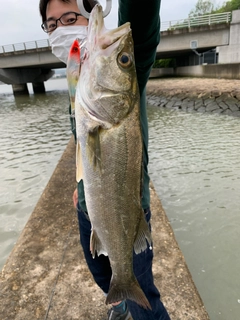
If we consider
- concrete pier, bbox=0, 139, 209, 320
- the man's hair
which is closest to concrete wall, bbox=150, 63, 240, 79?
concrete pier, bbox=0, 139, 209, 320

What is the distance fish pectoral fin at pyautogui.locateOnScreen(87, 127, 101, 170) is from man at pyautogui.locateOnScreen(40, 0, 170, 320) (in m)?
0.45

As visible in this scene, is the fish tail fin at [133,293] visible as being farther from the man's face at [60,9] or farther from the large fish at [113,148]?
the man's face at [60,9]

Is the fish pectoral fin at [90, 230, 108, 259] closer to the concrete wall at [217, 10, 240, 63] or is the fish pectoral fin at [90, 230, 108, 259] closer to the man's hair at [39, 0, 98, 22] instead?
the man's hair at [39, 0, 98, 22]

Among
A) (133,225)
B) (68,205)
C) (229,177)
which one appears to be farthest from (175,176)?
(133,225)

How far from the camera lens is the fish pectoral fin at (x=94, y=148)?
1521 mm

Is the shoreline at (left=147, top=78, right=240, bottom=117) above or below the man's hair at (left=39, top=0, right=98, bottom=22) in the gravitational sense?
below

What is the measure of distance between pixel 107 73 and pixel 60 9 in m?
0.84

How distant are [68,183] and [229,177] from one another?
A: 4.31 metres

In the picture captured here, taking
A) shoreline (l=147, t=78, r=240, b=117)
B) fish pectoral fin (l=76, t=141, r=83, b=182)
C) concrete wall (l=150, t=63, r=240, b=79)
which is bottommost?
shoreline (l=147, t=78, r=240, b=117)

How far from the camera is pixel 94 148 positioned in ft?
5.08

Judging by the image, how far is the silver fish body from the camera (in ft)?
4.65

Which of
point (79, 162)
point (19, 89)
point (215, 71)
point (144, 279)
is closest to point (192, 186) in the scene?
point (144, 279)

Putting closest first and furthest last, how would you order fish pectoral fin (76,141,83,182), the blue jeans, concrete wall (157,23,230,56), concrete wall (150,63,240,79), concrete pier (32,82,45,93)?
fish pectoral fin (76,141,83,182) < the blue jeans < concrete wall (150,63,240,79) < concrete wall (157,23,230,56) < concrete pier (32,82,45,93)

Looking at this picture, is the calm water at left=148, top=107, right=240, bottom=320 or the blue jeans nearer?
the blue jeans
